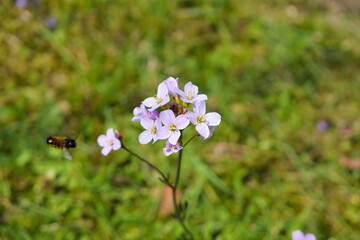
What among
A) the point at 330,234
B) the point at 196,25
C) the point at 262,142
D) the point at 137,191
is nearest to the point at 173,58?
the point at 196,25

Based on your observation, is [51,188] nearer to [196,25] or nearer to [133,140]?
[133,140]

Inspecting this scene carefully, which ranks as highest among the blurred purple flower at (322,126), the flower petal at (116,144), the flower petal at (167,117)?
the flower petal at (167,117)

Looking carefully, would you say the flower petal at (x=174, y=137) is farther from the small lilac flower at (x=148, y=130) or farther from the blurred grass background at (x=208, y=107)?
the blurred grass background at (x=208, y=107)

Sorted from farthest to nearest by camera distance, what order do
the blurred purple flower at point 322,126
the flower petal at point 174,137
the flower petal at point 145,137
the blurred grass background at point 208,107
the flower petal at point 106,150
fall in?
the blurred purple flower at point 322,126 < the blurred grass background at point 208,107 < the flower petal at point 106,150 < the flower petal at point 145,137 < the flower petal at point 174,137

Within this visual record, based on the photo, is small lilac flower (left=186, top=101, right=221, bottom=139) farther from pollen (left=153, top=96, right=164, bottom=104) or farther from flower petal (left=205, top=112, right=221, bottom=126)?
pollen (left=153, top=96, right=164, bottom=104)

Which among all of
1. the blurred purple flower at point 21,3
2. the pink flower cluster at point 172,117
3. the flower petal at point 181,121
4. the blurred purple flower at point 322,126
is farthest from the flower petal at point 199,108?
the blurred purple flower at point 21,3

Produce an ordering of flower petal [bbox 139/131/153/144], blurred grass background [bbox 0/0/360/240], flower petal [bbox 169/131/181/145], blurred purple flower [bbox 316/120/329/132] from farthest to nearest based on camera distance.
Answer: blurred purple flower [bbox 316/120/329/132], blurred grass background [bbox 0/0/360/240], flower petal [bbox 139/131/153/144], flower petal [bbox 169/131/181/145]

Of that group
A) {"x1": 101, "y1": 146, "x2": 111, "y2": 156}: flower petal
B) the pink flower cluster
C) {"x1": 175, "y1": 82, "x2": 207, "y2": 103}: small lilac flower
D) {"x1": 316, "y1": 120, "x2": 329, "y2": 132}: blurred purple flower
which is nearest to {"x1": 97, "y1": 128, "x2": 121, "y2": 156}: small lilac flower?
{"x1": 101, "y1": 146, "x2": 111, "y2": 156}: flower petal
